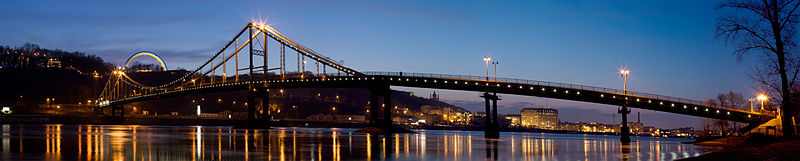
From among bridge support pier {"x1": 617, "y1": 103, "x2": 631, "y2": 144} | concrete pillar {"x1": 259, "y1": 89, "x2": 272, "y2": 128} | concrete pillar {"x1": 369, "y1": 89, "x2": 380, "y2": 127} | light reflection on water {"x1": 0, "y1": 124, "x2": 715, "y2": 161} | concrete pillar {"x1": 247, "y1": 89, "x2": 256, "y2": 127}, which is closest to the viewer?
light reflection on water {"x1": 0, "y1": 124, "x2": 715, "y2": 161}

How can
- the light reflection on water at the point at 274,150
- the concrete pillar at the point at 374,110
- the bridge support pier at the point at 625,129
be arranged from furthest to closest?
the concrete pillar at the point at 374,110 → the bridge support pier at the point at 625,129 → the light reflection on water at the point at 274,150

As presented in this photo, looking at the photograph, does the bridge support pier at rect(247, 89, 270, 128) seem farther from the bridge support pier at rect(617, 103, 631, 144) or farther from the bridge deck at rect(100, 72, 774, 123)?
the bridge support pier at rect(617, 103, 631, 144)

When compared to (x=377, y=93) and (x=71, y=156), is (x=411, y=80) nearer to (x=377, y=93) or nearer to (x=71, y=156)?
(x=377, y=93)

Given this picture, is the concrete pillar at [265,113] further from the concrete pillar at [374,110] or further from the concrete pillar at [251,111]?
the concrete pillar at [374,110]

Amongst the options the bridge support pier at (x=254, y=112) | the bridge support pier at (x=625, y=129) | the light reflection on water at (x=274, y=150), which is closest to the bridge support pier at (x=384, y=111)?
the bridge support pier at (x=254, y=112)

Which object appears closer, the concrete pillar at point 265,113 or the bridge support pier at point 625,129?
the bridge support pier at point 625,129

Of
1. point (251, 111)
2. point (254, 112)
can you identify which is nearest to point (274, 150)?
point (251, 111)

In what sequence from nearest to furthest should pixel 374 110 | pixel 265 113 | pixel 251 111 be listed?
pixel 374 110 < pixel 265 113 < pixel 251 111

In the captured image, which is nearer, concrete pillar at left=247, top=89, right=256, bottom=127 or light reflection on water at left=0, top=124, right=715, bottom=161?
light reflection on water at left=0, top=124, right=715, bottom=161

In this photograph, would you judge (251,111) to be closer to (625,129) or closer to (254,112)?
(254,112)

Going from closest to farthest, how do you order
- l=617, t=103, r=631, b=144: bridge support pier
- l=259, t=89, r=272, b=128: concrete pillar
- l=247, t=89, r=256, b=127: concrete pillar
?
l=617, t=103, r=631, b=144: bridge support pier
l=259, t=89, r=272, b=128: concrete pillar
l=247, t=89, r=256, b=127: concrete pillar

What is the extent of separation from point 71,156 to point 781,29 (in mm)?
35801

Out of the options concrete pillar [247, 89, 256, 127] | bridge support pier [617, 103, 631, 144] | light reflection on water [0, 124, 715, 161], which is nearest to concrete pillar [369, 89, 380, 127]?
concrete pillar [247, 89, 256, 127]

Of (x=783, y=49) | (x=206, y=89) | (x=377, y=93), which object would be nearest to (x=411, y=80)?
(x=377, y=93)
